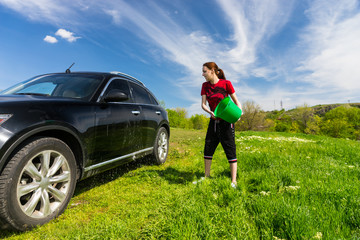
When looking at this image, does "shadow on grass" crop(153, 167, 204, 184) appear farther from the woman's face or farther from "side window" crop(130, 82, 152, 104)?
the woman's face

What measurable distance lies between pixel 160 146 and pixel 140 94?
4.57 ft

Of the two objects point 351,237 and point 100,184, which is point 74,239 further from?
point 351,237

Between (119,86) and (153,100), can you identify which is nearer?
(119,86)

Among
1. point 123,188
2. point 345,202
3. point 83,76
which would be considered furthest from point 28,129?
point 345,202

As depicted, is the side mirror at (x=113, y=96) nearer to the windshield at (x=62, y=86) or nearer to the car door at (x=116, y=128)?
the car door at (x=116, y=128)

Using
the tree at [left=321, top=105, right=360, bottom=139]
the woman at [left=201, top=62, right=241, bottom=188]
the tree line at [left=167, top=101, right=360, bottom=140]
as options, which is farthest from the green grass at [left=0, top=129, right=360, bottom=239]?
the tree at [left=321, top=105, right=360, bottom=139]

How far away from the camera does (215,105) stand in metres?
3.51

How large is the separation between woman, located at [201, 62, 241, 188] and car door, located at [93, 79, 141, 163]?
129 centimetres

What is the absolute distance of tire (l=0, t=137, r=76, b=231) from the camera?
6.38ft

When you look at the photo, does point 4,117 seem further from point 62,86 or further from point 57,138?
point 62,86

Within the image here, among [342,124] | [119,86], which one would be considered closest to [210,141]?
[119,86]

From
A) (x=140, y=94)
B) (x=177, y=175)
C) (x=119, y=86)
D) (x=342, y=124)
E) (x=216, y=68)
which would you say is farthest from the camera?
(x=342, y=124)

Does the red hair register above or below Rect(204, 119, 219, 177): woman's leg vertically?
above

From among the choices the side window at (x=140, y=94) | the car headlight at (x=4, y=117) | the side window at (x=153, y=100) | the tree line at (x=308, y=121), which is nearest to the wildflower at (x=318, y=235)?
the car headlight at (x=4, y=117)
